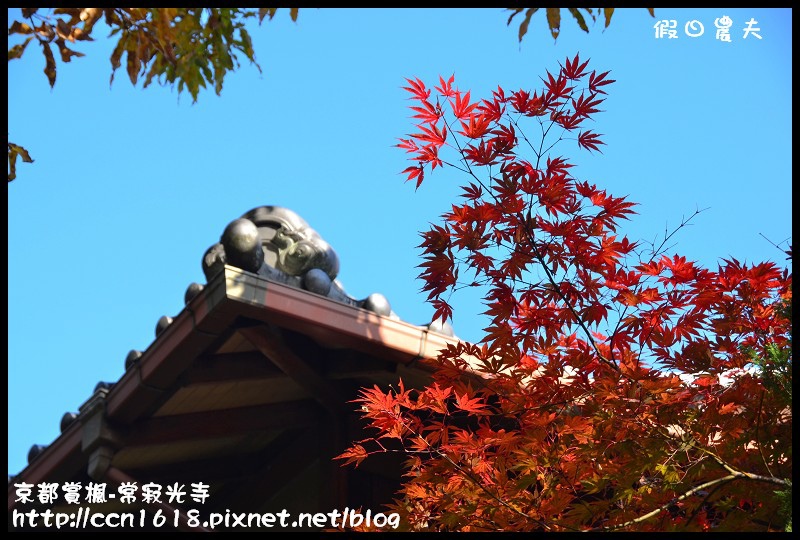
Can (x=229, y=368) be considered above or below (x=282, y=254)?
below

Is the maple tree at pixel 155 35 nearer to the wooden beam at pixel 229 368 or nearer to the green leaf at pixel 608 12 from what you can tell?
the green leaf at pixel 608 12

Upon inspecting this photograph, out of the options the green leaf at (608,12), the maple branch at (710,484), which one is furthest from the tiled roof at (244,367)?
the green leaf at (608,12)

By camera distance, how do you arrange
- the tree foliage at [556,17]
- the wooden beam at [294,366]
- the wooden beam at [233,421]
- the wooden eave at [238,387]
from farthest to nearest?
1. the wooden beam at [233,421]
2. the wooden beam at [294,366]
3. the wooden eave at [238,387]
4. the tree foliage at [556,17]

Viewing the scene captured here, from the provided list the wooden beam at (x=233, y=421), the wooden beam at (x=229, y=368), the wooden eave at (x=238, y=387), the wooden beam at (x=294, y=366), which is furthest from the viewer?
the wooden beam at (x=233, y=421)

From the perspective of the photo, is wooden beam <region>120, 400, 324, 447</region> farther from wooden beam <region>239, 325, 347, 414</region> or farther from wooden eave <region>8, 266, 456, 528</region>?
wooden beam <region>239, 325, 347, 414</region>

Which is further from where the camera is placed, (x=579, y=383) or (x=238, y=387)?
(x=238, y=387)

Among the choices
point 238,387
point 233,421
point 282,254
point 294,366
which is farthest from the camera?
point 233,421

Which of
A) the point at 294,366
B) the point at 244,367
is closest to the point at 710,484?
the point at 294,366

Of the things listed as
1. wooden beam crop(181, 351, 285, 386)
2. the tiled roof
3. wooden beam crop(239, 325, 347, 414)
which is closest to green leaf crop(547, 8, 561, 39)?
the tiled roof

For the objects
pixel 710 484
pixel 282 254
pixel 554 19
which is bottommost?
pixel 710 484

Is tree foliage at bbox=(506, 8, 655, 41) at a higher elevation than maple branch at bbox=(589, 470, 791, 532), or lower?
higher

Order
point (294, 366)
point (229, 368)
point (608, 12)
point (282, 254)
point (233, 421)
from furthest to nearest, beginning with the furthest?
point (233, 421)
point (282, 254)
point (229, 368)
point (294, 366)
point (608, 12)

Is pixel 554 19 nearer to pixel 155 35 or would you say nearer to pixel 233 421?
pixel 155 35
